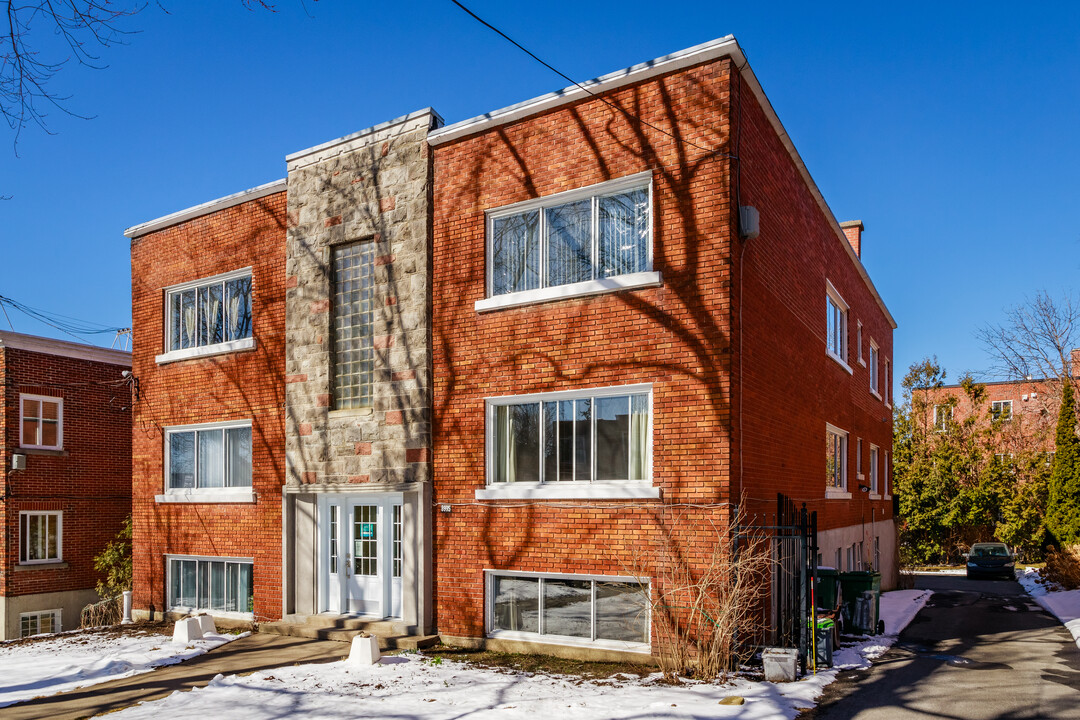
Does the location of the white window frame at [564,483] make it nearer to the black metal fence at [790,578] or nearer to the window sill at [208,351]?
the black metal fence at [790,578]

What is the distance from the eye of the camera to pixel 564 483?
39.1ft

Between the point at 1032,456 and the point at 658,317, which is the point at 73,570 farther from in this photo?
the point at 1032,456

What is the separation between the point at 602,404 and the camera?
1188cm

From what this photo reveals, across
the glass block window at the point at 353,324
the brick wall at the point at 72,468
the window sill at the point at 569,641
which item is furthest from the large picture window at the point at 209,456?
the window sill at the point at 569,641

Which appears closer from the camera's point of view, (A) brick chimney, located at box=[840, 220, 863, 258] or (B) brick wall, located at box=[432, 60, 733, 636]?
(B) brick wall, located at box=[432, 60, 733, 636]

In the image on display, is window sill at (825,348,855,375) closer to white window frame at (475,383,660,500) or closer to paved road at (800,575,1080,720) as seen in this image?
paved road at (800,575,1080,720)

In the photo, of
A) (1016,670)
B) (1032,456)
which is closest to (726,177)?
(1016,670)

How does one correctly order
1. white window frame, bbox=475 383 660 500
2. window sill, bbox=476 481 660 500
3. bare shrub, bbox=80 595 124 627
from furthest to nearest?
bare shrub, bbox=80 595 124 627
white window frame, bbox=475 383 660 500
window sill, bbox=476 481 660 500

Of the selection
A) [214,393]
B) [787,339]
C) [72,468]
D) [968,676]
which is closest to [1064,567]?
[787,339]

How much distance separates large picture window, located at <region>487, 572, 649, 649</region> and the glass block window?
4303 mm

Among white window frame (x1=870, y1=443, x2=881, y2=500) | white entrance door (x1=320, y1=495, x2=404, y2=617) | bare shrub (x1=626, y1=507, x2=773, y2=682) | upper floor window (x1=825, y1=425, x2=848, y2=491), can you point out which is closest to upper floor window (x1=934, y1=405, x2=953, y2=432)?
white window frame (x1=870, y1=443, x2=881, y2=500)

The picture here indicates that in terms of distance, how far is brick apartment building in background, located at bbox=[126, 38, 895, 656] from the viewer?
446 inches

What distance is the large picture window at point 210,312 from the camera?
16578mm

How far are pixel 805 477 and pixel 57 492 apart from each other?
1948cm
